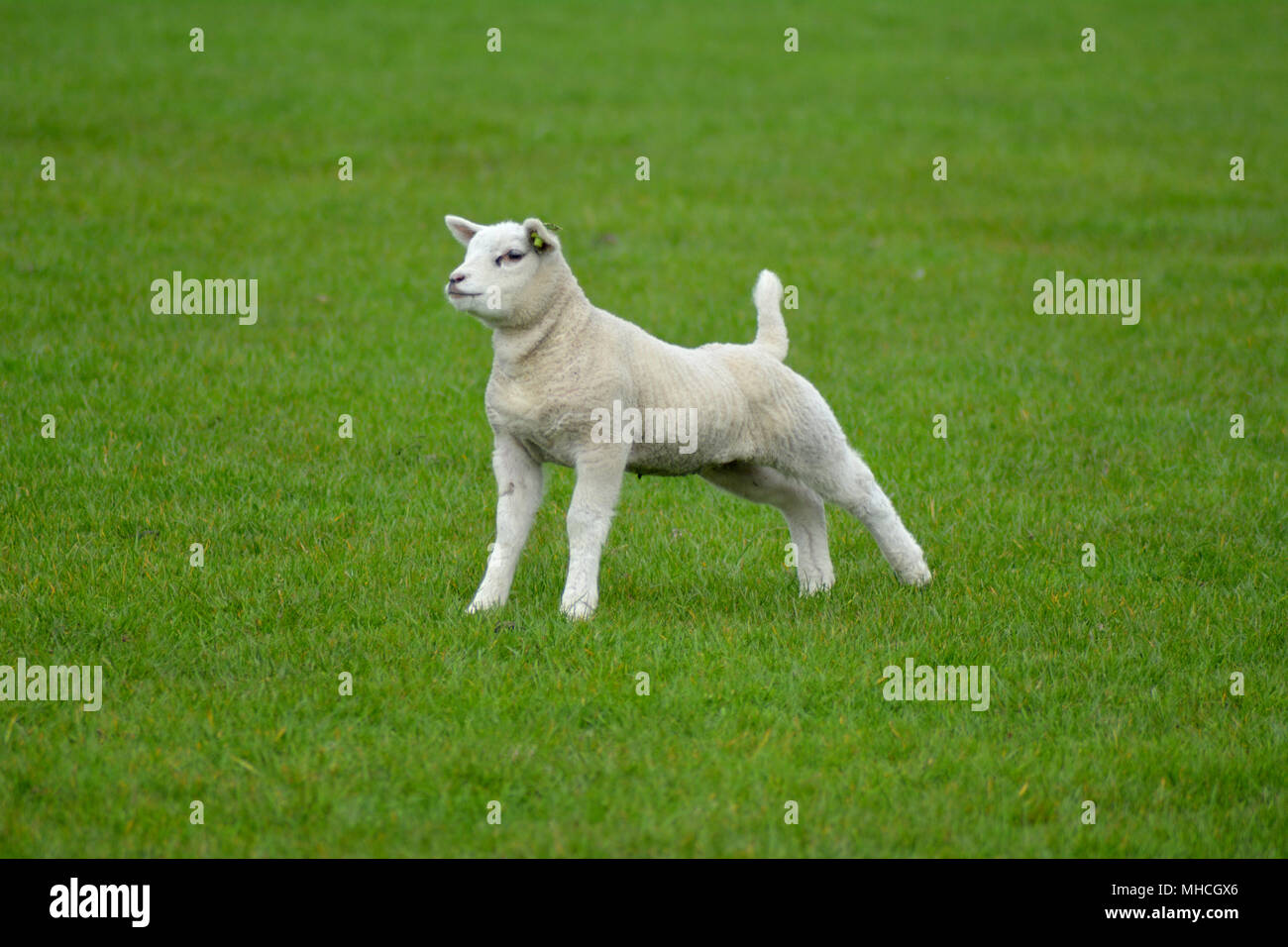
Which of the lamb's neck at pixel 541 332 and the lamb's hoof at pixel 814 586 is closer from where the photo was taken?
the lamb's neck at pixel 541 332

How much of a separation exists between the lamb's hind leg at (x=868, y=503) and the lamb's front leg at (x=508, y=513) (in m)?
1.49

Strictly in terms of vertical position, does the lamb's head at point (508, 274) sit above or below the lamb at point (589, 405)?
above

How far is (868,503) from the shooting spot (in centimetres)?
786

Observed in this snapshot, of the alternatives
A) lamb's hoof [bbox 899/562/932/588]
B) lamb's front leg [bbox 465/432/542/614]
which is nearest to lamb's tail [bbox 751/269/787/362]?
lamb's hoof [bbox 899/562/932/588]

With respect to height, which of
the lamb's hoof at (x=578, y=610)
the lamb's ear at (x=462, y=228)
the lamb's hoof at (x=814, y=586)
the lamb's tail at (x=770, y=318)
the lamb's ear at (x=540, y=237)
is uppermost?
the lamb's ear at (x=462, y=228)

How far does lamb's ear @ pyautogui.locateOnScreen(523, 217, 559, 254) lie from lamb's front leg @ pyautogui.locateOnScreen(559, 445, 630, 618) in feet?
3.23

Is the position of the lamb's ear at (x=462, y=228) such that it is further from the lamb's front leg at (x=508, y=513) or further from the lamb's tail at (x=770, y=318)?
the lamb's tail at (x=770, y=318)

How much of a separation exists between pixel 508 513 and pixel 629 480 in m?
2.84

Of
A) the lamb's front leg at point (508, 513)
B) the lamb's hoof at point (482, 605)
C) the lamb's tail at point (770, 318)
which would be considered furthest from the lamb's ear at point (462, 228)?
the lamb's hoof at point (482, 605)

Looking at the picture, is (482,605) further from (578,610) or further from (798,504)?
(798,504)

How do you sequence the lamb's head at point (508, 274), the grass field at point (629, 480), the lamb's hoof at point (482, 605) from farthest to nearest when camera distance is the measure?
1. the lamb's hoof at point (482, 605)
2. the lamb's head at point (508, 274)
3. the grass field at point (629, 480)

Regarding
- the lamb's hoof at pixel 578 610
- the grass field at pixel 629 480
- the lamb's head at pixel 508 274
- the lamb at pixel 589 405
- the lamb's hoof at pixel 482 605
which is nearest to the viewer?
the grass field at pixel 629 480

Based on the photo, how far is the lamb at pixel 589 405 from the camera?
22.6 ft

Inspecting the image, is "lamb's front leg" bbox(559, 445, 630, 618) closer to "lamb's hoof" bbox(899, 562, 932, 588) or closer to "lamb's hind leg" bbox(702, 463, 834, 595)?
"lamb's hind leg" bbox(702, 463, 834, 595)
